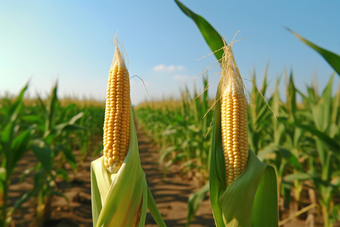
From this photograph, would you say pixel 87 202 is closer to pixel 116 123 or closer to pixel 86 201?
pixel 86 201

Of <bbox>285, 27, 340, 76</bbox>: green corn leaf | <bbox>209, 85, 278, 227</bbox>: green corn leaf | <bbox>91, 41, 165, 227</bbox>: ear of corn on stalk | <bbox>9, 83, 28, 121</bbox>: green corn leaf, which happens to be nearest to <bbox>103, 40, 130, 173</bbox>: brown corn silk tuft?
<bbox>91, 41, 165, 227</bbox>: ear of corn on stalk

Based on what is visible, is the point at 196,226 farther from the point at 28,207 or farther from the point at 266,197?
the point at 28,207

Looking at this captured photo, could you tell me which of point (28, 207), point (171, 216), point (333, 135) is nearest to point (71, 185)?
point (28, 207)

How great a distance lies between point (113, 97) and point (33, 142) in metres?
2.14

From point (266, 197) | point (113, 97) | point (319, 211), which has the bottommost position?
point (319, 211)

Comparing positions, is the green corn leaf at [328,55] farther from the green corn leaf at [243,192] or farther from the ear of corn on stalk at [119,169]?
the ear of corn on stalk at [119,169]

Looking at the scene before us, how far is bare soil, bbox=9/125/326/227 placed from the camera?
327 cm

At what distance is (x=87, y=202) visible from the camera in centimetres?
401

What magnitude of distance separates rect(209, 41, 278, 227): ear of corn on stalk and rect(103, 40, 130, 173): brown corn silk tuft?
1.31 feet

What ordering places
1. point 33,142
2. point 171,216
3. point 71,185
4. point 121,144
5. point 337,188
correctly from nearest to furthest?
point 121,144 → point 33,142 → point 337,188 → point 171,216 → point 71,185

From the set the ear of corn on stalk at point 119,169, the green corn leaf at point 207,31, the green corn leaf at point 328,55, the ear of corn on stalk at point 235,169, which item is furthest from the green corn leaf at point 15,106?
the green corn leaf at point 328,55

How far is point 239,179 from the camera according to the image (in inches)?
35.2

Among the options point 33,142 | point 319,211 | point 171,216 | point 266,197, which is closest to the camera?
point 266,197

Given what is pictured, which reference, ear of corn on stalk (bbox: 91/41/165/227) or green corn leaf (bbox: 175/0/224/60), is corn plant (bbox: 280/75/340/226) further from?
ear of corn on stalk (bbox: 91/41/165/227)
